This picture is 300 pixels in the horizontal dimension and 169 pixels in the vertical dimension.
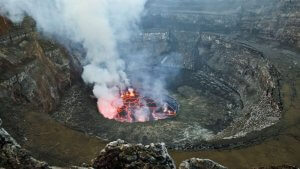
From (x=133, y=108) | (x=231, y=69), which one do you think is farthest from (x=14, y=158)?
(x=231, y=69)

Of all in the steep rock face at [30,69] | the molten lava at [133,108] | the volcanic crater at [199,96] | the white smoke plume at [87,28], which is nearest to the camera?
the steep rock face at [30,69]

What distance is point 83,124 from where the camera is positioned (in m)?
59.9

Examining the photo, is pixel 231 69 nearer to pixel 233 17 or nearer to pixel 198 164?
pixel 233 17

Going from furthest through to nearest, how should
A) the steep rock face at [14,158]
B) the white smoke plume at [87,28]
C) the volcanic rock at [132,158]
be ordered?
the white smoke plume at [87,28] → the volcanic rock at [132,158] → the steep rock face at [14,158]

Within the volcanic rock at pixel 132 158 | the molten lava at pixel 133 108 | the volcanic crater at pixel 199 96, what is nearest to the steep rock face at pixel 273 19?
the volcanic crater at pixel 199 96

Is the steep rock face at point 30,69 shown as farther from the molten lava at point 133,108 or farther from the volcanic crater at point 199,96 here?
the molten lava at point 133,108

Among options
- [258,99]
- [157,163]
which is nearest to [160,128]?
[258,99]

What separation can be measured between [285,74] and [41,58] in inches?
1630

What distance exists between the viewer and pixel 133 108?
68.6m

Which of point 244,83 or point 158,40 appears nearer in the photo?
point 244,83

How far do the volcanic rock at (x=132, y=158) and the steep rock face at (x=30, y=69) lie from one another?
27.4 m

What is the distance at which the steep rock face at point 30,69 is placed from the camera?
185ft

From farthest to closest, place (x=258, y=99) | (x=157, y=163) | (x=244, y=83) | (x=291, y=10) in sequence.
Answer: (x=291, y=10)
(x=244, y=83)
(x=258, y=99)
(x=157, y=163)

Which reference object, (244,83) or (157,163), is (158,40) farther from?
(157,163)
